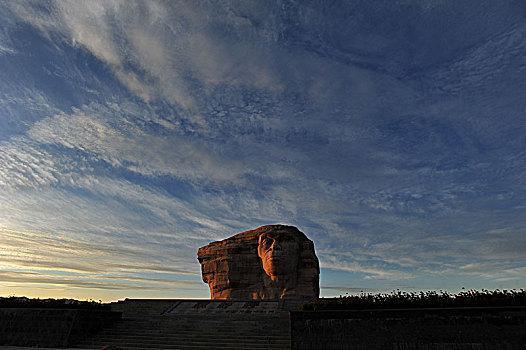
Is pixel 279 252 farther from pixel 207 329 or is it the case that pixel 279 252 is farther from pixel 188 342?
pixel 188 342

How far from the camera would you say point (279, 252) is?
70.7ft

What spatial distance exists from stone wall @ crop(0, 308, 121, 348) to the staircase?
561mm

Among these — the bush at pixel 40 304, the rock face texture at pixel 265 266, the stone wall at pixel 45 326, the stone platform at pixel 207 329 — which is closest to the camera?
the stone platform at pixel 207 329

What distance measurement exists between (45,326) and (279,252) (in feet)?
43.1

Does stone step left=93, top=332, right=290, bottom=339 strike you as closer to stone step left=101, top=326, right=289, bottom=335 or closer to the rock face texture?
stone step left=101, top=326, right=289, bottom=335

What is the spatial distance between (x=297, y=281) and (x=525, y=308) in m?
14.1

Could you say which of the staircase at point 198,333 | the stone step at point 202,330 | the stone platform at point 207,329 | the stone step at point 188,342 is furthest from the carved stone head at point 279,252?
the stone step at point 188,342

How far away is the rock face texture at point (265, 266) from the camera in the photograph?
21609 mm

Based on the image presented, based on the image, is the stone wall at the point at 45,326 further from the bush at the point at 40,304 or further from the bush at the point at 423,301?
the bush at the point at 423,301

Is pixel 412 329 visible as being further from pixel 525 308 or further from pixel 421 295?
pixel 525 308

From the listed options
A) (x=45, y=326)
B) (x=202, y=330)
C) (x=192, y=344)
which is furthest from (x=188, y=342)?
(x=45, y=326)

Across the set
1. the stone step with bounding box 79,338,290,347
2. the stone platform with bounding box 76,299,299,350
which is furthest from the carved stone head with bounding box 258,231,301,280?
the stone step with bounding box 79,338,290,347

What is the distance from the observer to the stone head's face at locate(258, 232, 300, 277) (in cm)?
2148

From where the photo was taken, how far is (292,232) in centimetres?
2255
